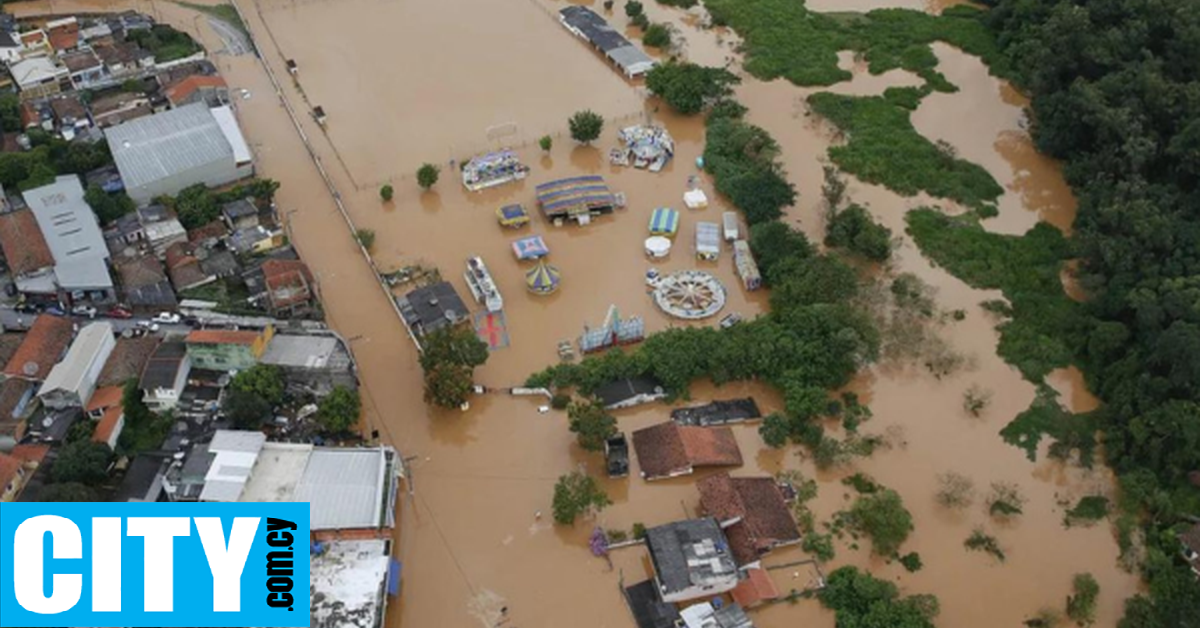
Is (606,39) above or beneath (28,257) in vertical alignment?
beneath

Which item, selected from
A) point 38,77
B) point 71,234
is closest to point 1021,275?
point 71,234

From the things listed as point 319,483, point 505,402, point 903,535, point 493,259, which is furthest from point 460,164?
point 903,535

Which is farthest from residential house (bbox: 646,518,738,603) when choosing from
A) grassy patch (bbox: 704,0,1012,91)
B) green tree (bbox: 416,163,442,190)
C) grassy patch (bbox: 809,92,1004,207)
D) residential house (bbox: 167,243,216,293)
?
grassy patch (bbox: 704,0,1012,91)

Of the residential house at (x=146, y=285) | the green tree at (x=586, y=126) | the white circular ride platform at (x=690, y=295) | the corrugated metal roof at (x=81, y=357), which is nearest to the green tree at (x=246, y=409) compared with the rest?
the corrugated metal roof at (x=81, y=357)

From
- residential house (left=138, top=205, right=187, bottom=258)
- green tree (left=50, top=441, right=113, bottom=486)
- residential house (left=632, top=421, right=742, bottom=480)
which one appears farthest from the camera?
residential house (left=138, top=205, right=187, bottom=258)

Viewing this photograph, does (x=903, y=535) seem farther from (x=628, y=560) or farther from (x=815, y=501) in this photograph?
Result: (x=628, y=560)

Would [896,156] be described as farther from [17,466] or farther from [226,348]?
[17,466]

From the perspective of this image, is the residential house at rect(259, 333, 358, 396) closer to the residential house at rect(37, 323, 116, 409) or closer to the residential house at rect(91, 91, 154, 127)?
the residential house at rect(37, 323, 116, 409)
